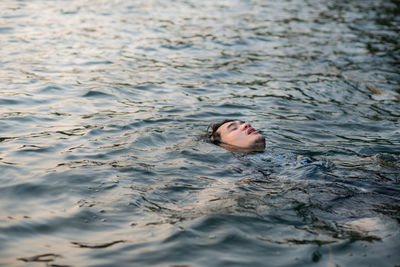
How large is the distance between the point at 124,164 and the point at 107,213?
4.97ft

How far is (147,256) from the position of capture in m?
4.16

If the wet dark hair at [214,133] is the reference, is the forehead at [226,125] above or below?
above

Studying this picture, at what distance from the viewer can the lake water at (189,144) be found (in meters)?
4.44

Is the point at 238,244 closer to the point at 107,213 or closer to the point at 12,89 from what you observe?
the point at 107,213

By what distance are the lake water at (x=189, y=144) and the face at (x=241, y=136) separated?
0.20 meters

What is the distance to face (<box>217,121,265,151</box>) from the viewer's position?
6996 mm

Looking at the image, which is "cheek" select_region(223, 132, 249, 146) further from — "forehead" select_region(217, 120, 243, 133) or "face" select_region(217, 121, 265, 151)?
"forehead" select_region(217, 120, 243, 133)

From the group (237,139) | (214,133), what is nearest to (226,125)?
(214,133)

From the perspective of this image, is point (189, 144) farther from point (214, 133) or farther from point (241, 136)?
point (241, 136)

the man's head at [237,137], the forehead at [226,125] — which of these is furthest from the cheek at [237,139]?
the forehead at [226,125]

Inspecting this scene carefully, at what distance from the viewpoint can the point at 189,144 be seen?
7.63 metres

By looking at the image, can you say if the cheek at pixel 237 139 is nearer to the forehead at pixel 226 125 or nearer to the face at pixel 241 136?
the face at pixel 241 136

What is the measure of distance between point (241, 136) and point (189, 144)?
3.02 feet

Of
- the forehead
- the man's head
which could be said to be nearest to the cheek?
the man's head
